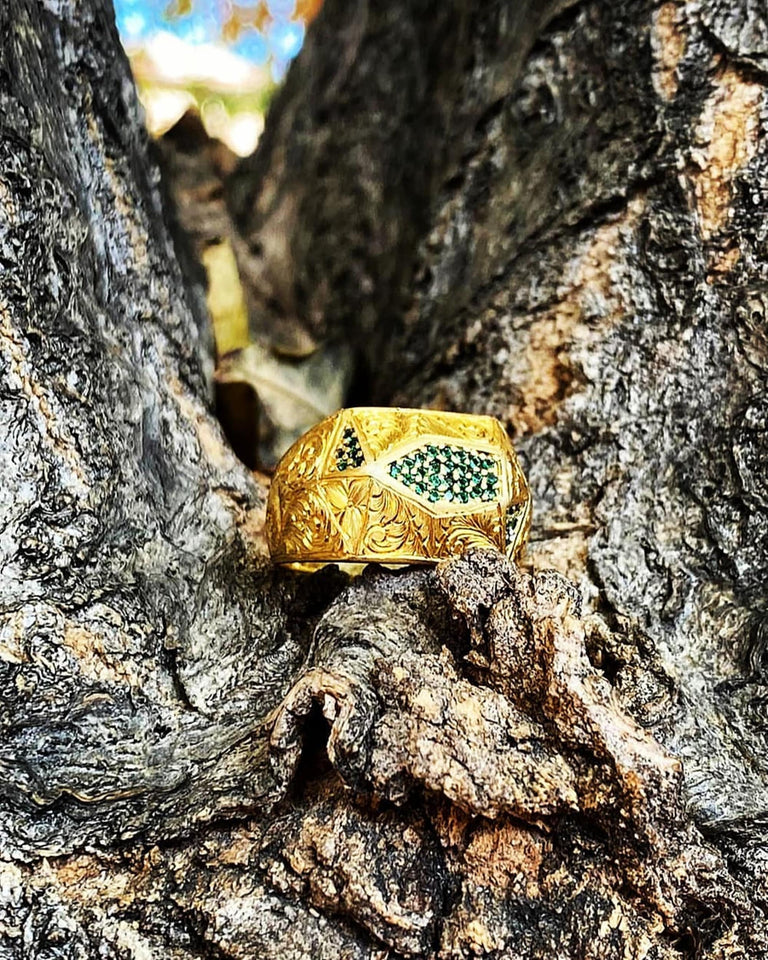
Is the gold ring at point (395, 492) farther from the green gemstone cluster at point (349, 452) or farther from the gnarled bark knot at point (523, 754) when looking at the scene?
the gnarled bark knot at point (523, 754)

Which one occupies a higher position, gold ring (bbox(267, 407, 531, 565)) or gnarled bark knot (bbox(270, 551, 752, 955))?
gold ring (bbox(267, 407, 531, 565))

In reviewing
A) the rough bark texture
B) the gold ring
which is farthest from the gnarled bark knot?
the gold ring

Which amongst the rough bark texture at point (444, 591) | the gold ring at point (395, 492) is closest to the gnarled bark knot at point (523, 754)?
the rough bark texture at point (444, 591)

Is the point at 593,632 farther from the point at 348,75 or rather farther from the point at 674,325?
the point at 348,75

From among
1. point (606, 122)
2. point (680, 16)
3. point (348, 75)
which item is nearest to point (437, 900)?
point (606, 122)

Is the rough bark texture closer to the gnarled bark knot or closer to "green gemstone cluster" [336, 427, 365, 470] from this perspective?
the gnarled bark knot

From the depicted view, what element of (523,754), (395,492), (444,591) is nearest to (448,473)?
(395,492)
